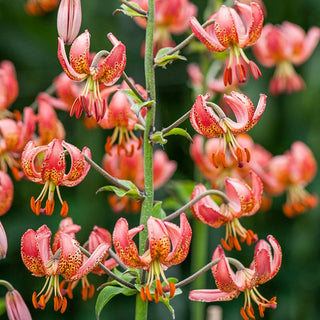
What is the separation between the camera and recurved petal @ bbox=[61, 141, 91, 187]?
107cm

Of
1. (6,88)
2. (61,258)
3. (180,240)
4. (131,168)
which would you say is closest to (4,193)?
(61,258)

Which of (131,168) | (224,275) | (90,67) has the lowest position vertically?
(131,168)

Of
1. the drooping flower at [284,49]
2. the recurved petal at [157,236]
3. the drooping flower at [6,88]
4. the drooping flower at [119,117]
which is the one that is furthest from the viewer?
the drooping flower at [284,49]

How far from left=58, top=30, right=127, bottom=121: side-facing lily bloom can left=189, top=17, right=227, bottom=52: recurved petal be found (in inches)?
4.6

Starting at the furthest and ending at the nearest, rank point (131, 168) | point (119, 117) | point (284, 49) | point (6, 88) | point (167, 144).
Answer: point (167, 144)
point (284, 49)
point (131, 168)
point (6, 88)
point (119, 117)

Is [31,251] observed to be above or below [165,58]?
below

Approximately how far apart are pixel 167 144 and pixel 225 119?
1.86m

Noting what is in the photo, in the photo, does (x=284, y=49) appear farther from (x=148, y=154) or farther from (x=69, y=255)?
(x=69, y=255)

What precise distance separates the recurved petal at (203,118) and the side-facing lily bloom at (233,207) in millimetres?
119

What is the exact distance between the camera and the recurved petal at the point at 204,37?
113 cm

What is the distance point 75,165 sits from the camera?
1.08 m

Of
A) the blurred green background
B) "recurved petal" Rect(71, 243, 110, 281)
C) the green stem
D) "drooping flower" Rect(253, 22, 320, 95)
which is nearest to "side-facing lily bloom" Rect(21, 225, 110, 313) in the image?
"recurved petal" Rect(71, 243, 110, 281)

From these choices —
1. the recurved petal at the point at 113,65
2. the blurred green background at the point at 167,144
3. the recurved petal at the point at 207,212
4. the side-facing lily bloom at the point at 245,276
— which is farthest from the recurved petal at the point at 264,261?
the blurred green background at the point at 167,144

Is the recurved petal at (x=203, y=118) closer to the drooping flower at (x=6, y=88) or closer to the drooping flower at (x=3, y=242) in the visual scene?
the drooping flower at (x=3, y=242)
